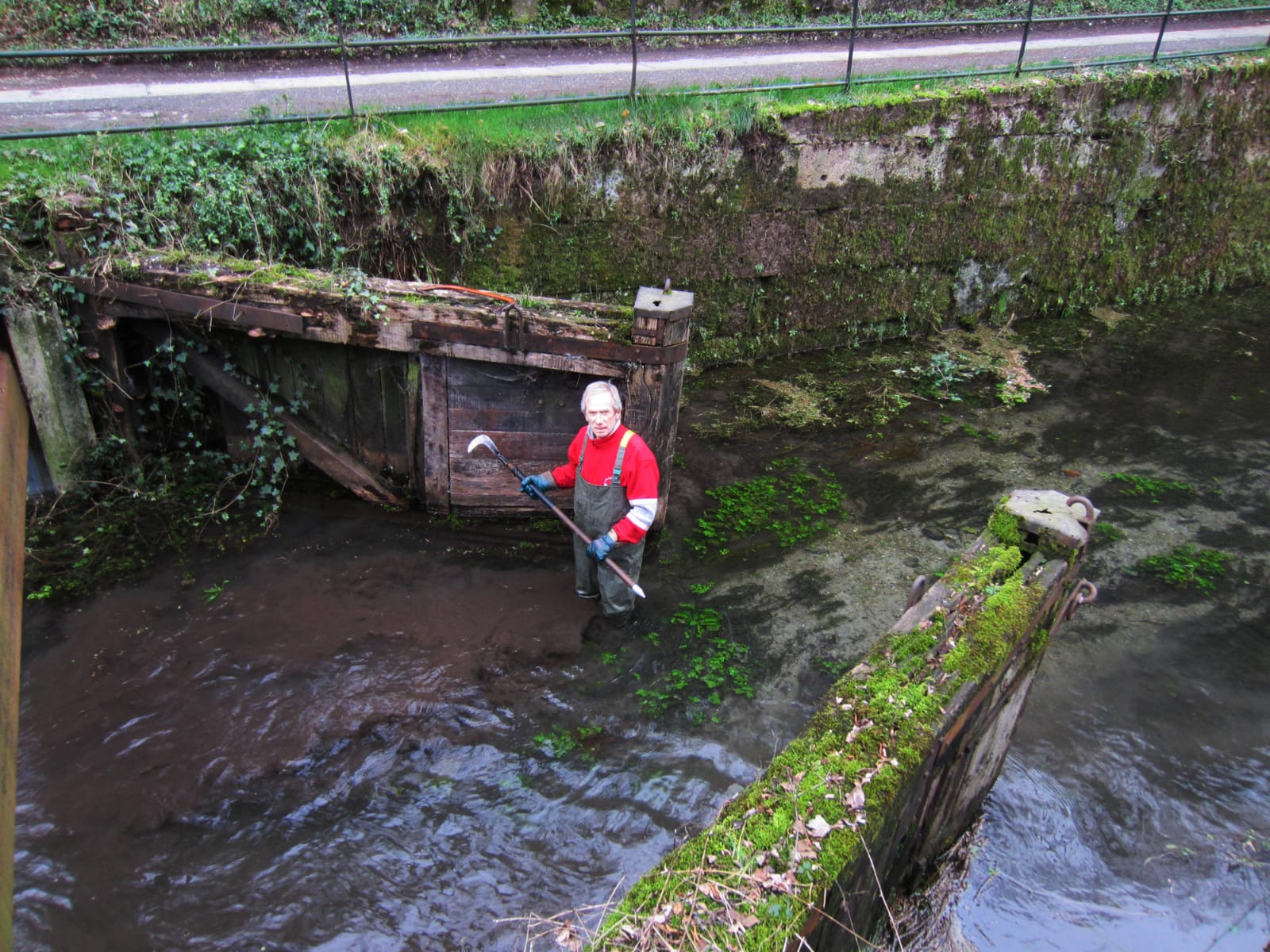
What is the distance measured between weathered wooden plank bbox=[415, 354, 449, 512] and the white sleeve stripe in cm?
191

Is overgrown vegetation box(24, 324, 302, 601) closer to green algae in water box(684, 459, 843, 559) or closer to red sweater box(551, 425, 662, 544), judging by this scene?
red sweater box(551, 425, 662, 544)

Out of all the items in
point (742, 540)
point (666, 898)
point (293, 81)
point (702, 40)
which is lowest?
point (742, 540)

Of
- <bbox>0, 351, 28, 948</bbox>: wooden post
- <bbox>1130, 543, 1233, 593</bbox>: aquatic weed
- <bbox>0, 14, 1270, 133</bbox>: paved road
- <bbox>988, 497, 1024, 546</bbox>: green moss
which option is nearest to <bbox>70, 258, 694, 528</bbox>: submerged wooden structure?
<bbox>0, 351, 28, 948</bbox>: wooden post

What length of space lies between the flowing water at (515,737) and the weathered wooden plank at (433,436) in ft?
0.94

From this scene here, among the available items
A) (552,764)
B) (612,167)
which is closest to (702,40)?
(612,167)

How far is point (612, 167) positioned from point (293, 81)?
396 cm

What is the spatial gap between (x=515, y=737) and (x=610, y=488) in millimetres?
1684

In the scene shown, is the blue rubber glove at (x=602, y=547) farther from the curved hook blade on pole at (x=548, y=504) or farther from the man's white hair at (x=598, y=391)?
the man's white hair at (x=598, y=391)

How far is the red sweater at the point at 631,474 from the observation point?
18.2 ft

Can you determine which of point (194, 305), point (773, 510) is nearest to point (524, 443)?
point (773, 510)

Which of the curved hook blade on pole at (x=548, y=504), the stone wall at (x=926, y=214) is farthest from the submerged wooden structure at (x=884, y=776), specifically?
the stone wall at (x=926, y=214)

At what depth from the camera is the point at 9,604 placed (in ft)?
12.0

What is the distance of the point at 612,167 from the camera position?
28.5ft

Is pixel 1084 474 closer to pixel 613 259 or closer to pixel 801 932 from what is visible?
pixel 613 259
